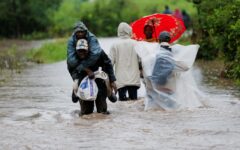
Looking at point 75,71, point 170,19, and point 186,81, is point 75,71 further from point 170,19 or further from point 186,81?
point 170,19

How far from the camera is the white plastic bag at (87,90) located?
37.4 ft

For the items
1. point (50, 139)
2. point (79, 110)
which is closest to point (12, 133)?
point (50, 139)

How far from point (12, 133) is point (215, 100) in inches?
200

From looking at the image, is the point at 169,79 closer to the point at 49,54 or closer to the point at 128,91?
the point at 128,91

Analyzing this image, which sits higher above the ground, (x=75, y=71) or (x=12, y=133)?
(x=75, y=71)

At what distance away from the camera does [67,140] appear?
9586mm

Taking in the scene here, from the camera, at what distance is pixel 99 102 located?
38.8ft

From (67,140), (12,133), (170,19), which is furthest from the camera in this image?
(170,19)

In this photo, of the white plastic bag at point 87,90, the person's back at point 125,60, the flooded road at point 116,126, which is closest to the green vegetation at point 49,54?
the flooded road at point 116,126

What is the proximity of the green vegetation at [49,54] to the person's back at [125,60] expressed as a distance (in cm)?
1491

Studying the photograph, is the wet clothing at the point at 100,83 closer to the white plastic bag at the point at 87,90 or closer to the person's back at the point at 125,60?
the white plastic bag at the point at 87,90

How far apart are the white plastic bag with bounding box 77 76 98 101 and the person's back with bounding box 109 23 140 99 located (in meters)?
1.93

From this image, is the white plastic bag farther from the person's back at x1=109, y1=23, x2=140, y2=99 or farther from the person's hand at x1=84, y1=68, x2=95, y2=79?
the person's back at x1=109, y1=23, x2=140, y2=99

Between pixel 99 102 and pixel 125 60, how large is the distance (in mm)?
1770
